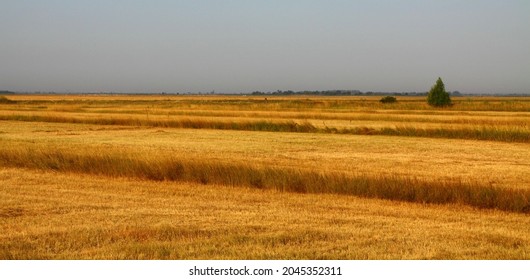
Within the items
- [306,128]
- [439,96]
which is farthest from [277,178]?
[439,96]

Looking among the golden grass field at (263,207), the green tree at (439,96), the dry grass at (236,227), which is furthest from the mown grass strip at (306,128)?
the green tree at (439,96)

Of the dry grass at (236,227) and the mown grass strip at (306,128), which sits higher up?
the dry grass at (236,227)

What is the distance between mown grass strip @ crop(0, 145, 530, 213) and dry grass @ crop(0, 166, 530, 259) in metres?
0.64

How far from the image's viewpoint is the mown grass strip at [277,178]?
40.9 ft

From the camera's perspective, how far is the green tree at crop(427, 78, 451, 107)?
75.4 meters

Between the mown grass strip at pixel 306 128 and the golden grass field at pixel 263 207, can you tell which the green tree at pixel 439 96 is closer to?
the mown grass strip at pixel 306 128

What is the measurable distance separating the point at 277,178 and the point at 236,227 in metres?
4.95

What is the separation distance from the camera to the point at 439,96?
2977 inches

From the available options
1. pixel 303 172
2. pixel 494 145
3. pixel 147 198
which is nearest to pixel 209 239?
pixel 147 198

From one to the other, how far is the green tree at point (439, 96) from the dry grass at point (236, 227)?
65.6 meters

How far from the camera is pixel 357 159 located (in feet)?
70.6

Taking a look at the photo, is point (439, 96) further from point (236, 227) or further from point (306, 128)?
point (236, 227)

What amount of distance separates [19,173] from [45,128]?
78.8 feet

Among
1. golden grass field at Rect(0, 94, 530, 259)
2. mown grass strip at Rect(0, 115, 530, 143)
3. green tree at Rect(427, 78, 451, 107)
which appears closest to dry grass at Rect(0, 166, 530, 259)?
golden grass field at Rect(0, 94, 530, 259)
